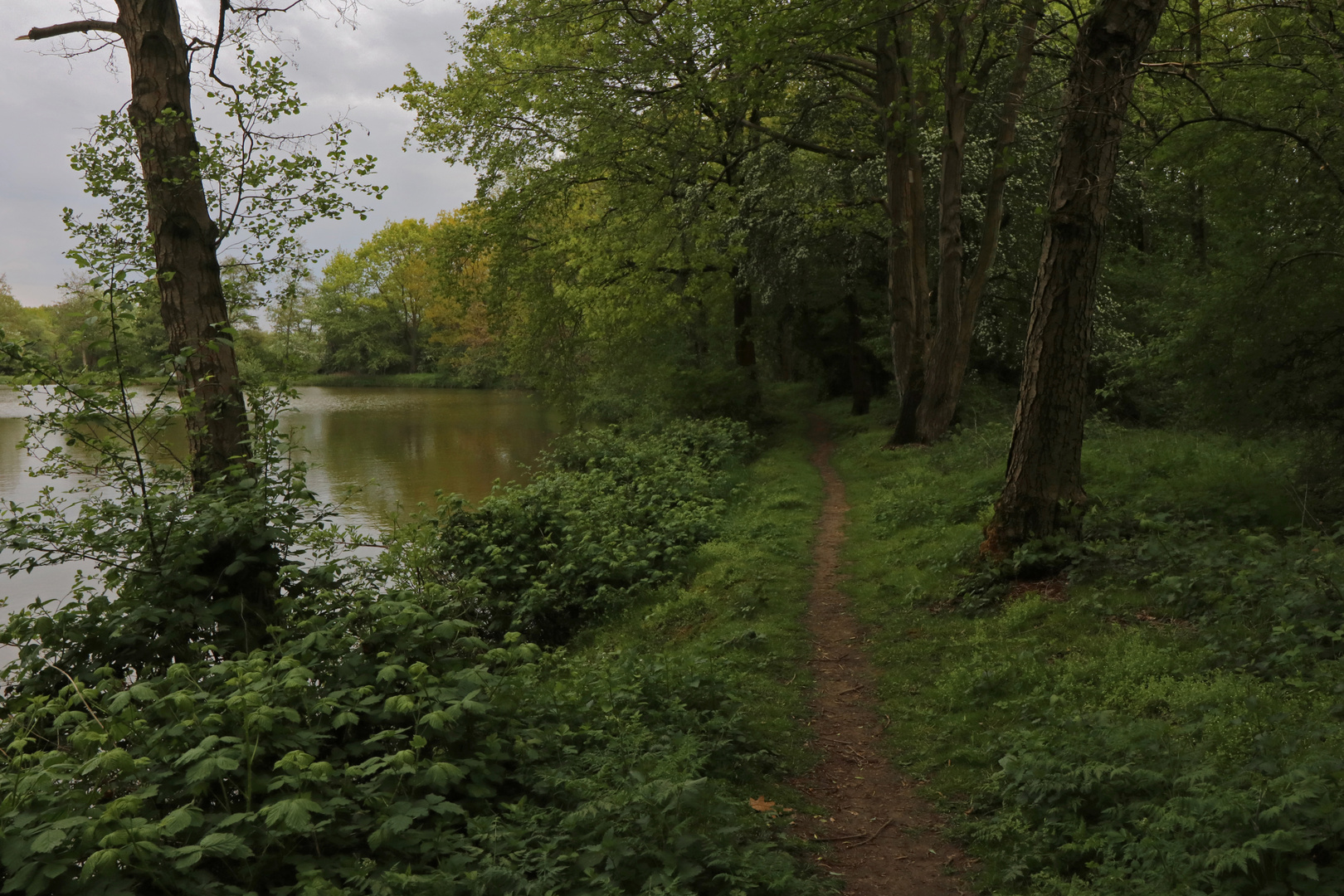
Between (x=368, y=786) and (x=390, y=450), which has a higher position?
(x=368, y=786)

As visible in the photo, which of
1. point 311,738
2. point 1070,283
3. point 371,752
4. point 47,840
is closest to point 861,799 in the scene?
point 371,752

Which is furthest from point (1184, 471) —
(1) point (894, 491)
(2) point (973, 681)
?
(2) point (973, 681)

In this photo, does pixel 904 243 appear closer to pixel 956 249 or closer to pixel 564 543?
pixel 956 249

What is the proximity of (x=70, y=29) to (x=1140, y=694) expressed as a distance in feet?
30.9

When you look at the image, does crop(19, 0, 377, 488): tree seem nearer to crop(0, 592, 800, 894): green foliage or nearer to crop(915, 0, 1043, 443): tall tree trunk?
crop(0, 592, 800, 894): green foliage

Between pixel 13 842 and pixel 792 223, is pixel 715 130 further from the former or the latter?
pixel 13 842

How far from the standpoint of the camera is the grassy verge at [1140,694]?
347 centimetres

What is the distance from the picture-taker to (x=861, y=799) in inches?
198

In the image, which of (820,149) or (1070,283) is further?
(820,149)

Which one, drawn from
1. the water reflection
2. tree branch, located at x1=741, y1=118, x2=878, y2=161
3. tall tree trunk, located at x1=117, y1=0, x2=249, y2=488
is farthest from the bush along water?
tree branch, located at x1=741, y1=118, x2=878, y2=161

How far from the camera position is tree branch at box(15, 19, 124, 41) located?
715 centimetres

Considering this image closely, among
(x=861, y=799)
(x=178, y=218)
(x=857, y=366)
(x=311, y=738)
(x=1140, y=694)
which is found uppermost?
(x=178, y=218)

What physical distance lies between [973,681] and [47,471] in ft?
21.1

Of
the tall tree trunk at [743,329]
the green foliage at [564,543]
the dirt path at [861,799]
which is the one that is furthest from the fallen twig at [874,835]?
the tall tree trunk at [743,329]
